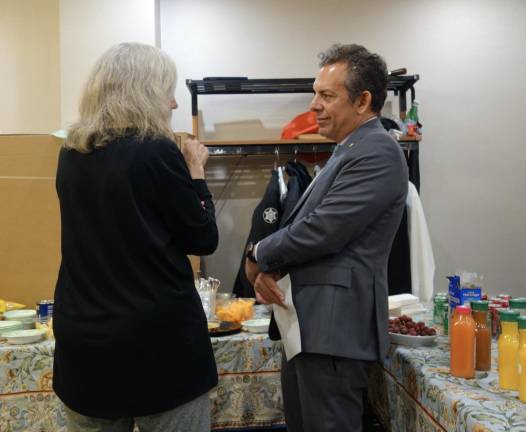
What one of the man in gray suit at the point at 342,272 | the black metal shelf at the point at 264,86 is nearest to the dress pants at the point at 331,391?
the man in gray suit at the point at 342,272

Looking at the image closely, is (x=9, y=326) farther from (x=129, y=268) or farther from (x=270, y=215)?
(x=270, y=215)

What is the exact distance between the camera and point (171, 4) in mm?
3457

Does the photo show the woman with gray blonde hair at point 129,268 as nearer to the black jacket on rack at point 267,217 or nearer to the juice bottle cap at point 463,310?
the juice bottle cap at point 463,310

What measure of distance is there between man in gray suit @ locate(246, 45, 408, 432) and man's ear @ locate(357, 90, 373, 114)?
8cm

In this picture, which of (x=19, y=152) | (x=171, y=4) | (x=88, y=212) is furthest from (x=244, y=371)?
(x=171, y=4)

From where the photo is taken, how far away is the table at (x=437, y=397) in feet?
3.34

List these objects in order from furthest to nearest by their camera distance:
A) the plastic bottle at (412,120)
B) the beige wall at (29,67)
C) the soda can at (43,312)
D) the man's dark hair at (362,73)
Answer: the beige wall at (29,67) → the plastic bottle at (412,120) → the soda can at (43,312) → the man's dark hair at (362,73)

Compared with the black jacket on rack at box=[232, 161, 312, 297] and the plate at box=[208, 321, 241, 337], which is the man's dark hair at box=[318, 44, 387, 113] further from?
the black jacket on rack at box=[232, 161, 312, 297]

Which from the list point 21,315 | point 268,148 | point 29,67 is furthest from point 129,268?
point 29,67

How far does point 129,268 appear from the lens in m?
1.03

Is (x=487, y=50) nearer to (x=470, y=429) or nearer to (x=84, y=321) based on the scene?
(x=470, y=429)

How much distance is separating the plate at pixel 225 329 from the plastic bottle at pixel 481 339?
0.90 meters

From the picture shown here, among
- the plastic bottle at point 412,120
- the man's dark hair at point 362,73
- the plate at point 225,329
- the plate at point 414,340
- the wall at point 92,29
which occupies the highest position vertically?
the wall at point 92,29

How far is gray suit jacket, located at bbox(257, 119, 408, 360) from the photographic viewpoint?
3.97ft
